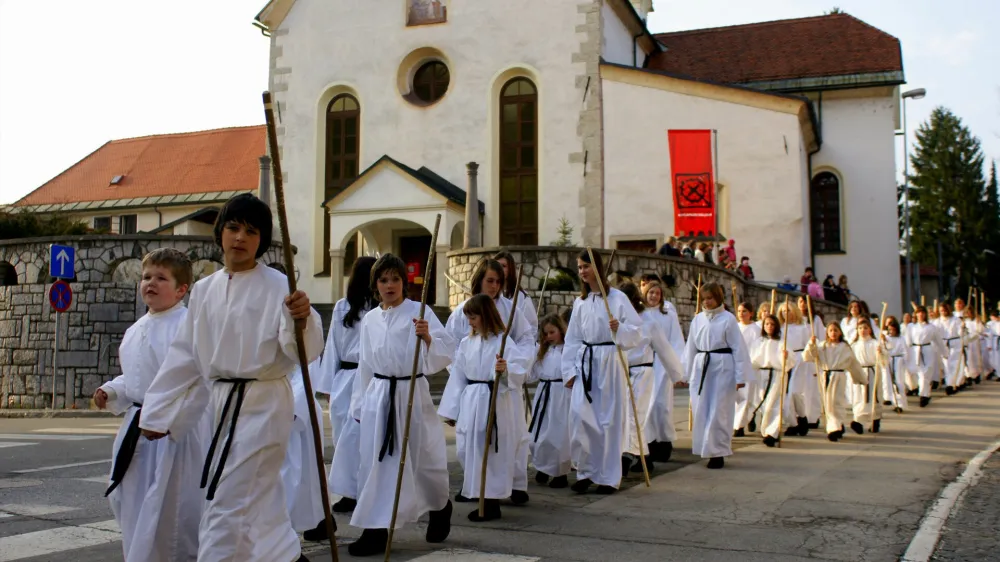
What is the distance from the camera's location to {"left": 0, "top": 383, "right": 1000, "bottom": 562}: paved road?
575 cm

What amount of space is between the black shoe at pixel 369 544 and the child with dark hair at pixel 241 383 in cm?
151

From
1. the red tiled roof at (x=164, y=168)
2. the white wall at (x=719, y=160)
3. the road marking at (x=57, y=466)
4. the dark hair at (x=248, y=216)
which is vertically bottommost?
the road marking at (x=57, y=466)

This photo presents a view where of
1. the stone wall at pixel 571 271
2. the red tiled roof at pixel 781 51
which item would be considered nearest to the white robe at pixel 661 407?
the stone wall at pixel 571 271

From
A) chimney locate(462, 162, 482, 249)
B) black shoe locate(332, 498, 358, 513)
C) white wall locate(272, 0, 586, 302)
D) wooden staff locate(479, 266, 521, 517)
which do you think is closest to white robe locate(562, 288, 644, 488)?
Answer: wooden staff locate(479, 266, 521, 517)

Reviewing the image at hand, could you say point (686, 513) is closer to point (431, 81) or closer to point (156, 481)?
point (156, 481)

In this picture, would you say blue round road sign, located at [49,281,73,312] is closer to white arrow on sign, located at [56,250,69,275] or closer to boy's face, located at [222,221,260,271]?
white arrow on sign, located at [56,250,69,275]

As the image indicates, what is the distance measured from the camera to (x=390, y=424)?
6.14m

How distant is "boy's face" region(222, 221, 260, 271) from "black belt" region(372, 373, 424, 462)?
6.76ft

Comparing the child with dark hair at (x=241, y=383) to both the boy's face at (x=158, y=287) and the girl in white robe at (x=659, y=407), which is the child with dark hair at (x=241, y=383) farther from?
the girl in white robe at (x=659, y=407)

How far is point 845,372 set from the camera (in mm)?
12984

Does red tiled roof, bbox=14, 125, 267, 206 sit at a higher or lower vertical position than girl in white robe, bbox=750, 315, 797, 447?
higher

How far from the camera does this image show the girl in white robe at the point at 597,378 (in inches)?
320

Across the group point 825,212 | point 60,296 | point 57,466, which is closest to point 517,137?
point 825,212

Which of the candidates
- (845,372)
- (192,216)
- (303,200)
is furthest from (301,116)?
(845,372)
